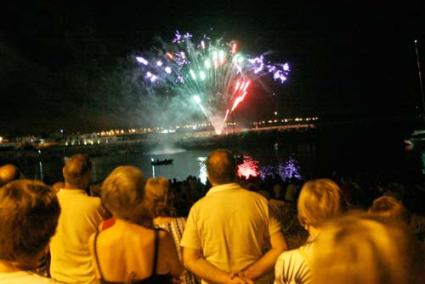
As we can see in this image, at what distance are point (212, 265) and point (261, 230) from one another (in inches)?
22.1

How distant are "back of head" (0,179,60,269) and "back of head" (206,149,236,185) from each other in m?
2.10

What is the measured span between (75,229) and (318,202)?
250 centimetres

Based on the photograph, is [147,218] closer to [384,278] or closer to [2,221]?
[2,221]

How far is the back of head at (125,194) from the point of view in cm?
376

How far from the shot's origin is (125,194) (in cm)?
377

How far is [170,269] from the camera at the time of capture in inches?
145

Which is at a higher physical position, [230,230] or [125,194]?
[125,194]

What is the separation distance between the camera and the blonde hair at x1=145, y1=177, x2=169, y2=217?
4910 millimetres

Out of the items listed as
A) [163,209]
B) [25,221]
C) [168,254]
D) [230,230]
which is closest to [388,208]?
[230,230]

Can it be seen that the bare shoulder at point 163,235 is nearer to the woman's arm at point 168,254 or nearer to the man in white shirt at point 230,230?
the woman's arm at point 168,254

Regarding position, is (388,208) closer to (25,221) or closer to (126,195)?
(126,195)

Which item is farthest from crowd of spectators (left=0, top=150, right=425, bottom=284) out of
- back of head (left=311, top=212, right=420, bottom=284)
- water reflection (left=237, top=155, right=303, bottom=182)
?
water reflection (left=237, top=155, right=303, bottom=182)

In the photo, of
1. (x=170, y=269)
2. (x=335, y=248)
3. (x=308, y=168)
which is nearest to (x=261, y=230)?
(x=170, y=269)

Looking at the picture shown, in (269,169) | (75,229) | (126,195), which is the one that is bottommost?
(269,169)
